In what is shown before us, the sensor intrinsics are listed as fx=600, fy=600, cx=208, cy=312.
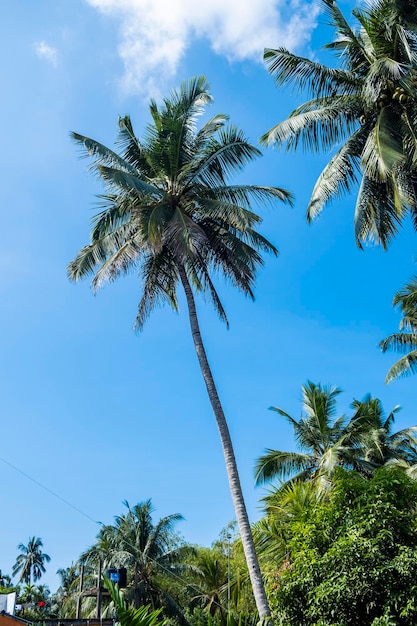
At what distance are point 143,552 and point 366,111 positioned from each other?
27920 millimetres

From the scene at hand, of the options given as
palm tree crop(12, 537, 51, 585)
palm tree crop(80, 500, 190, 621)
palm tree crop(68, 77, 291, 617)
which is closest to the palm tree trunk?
palm tree crop(68, 77, 291, 617)

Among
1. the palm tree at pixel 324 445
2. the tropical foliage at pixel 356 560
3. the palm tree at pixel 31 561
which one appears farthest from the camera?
the palm tree at pixel 31 561

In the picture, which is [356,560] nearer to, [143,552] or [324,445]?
[324,445]

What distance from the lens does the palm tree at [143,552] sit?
32625 millimetres

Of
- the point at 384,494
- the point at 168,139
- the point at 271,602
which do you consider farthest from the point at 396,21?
the point at 271,602

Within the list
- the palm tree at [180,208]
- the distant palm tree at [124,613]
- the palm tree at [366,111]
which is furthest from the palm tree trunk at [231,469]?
the distant palm tree at [124,613]

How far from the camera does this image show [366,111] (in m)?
13.8

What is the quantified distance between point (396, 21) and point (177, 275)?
Answer: 798cm

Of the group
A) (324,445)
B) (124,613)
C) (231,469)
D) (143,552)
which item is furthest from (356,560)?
(143,552)

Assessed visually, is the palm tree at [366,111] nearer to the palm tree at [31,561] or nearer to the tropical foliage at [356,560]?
the tropical foliage at [356,560]

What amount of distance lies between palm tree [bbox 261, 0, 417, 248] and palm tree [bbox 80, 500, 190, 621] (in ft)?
83.4

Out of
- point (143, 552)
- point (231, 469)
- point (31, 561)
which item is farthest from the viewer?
point (31, 561)

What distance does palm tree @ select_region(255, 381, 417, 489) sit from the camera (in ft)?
74.5

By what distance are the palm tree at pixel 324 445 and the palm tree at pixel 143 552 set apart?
1333 centimetres
